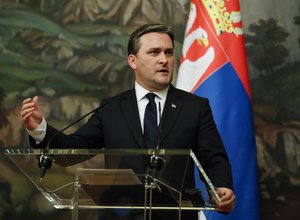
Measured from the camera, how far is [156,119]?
4062 millimetres

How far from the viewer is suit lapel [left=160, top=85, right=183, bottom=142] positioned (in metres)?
3.97

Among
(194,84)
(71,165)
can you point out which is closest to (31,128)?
(71,165)

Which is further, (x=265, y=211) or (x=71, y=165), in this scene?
(x=265, y=211)

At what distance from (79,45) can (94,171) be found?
3641 mm

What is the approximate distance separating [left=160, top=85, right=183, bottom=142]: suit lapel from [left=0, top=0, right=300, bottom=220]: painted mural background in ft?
6.87

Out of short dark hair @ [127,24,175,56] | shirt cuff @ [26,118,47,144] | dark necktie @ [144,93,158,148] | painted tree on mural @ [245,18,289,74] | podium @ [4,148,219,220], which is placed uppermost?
painted tree on mural @ [245,18,289,74]

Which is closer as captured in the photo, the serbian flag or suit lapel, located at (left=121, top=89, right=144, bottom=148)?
suit lapel, located at (left=121, top=89, right=144, bottom=148)

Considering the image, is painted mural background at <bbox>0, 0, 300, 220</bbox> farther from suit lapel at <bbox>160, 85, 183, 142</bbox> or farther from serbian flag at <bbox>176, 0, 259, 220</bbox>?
suit lapel at <bbox>160, 85, 183, 142</bbox>

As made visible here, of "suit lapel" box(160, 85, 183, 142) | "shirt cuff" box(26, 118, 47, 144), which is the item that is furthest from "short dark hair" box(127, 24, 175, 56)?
"shirt cuff" box(26, 118, 47, 144)

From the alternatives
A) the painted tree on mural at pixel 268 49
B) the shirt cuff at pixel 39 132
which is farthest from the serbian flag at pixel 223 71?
the shirt cuff at pixel 39 132

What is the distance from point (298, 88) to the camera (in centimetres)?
612

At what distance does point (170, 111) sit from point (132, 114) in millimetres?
257

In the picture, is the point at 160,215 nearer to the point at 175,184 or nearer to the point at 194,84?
the point at 175,184

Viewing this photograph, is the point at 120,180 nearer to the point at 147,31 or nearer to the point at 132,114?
the point at 132,114
